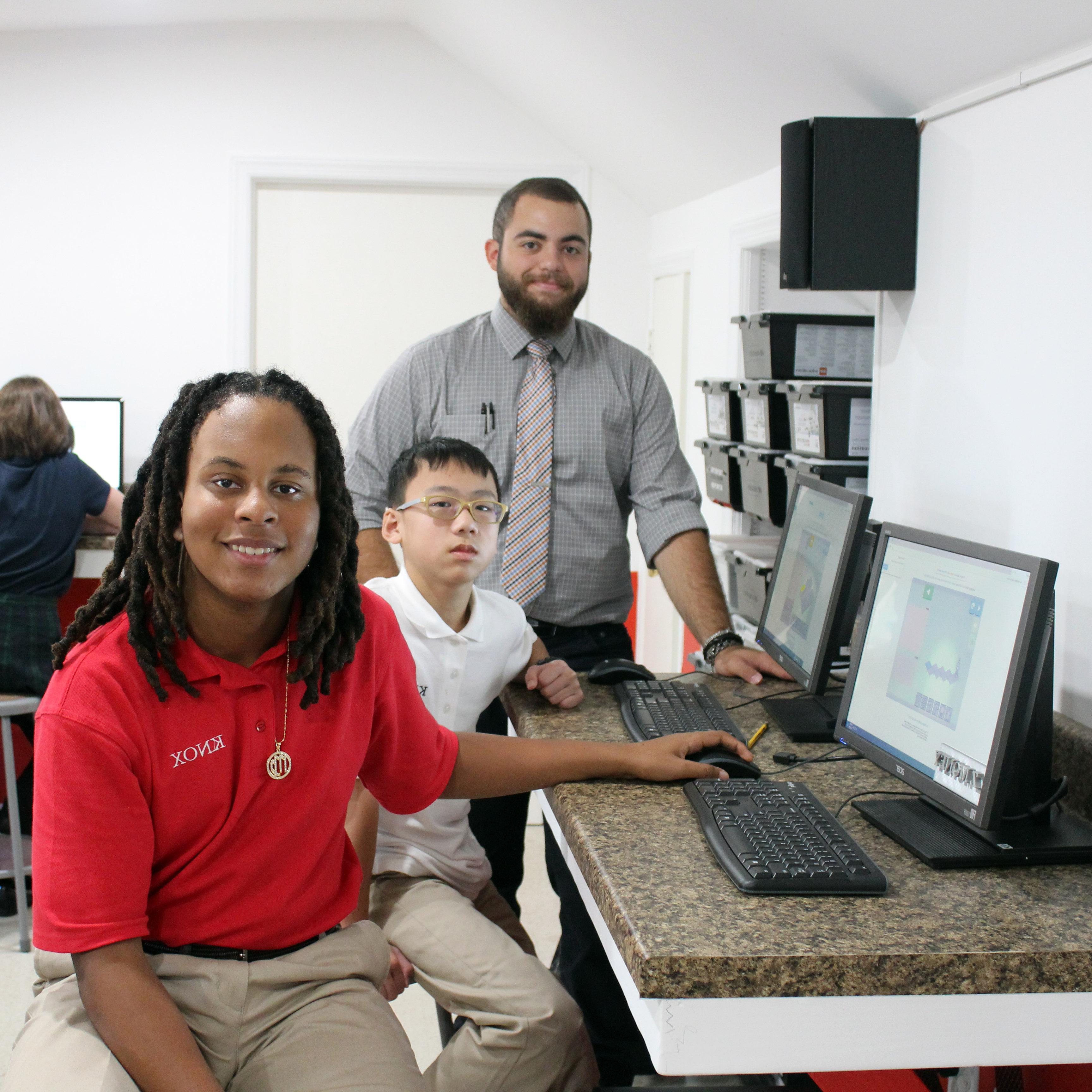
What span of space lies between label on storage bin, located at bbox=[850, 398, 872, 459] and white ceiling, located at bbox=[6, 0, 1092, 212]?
0.56 meters

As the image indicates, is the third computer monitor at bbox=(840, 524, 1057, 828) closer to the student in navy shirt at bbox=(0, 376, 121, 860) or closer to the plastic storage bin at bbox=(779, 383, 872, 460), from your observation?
the plastic storage bin at bbox=(779, 383, 872, 460)

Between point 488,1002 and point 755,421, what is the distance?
1.62 meters

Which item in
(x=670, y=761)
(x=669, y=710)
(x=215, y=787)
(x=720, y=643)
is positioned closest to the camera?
(x=215, y=787)

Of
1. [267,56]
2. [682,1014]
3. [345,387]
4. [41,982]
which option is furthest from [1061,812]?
[267,56]

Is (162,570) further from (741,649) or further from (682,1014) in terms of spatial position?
(741,649)

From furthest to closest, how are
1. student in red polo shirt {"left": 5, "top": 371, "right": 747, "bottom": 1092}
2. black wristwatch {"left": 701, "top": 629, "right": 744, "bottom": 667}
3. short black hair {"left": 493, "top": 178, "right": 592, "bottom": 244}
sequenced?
1. short black hair {"left": 493, "top": 178, "right": 592, "bottom": 244}
2. black wristwatch {"left": 701, "top": 629, "right": 744, "bottom": 667}
3. student in red polo shirt {"left": 5, "top": 371, "right": 747, "bottom": 1092}

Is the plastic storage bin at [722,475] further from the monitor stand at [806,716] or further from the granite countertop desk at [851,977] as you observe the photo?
the granite countertop desk at [851,977]

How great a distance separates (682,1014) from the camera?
3.19 ft

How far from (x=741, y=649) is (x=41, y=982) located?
4.02 feet

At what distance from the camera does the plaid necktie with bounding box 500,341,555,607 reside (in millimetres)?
2201

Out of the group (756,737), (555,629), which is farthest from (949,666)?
(555,629)

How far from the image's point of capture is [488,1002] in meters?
1.45

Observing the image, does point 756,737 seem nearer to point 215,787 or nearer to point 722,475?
point 215,787

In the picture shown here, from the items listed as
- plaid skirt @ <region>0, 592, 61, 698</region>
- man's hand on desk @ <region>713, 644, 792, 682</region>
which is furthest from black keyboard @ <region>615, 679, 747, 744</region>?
plaid skirt @ <region>0, 592, 61, 698</region>
